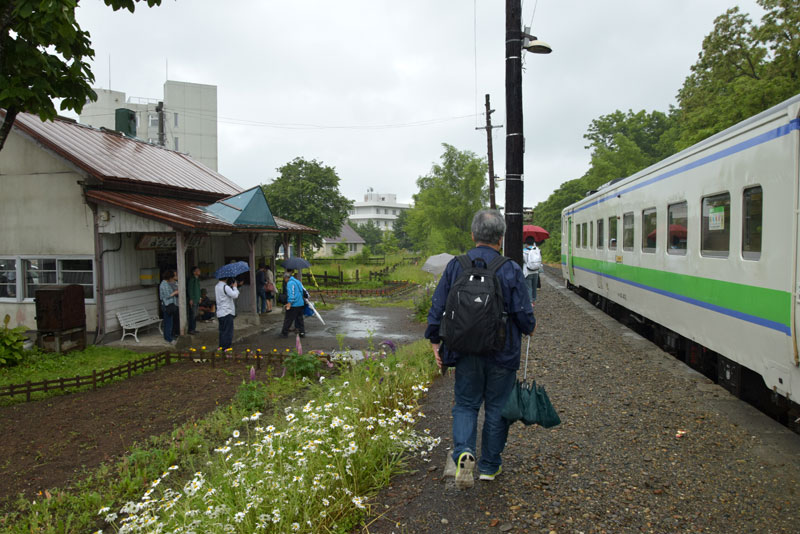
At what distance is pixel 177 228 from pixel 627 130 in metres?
43.5

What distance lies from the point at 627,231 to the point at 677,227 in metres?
2.87

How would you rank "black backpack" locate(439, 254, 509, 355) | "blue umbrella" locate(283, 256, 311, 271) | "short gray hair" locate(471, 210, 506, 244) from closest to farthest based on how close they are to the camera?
"black backpack" locate(439, 254, 509, 355) < "short gray hair" locate(471, 210, 506, 244) < "blue umbrella" locate(283, 256, 311, 271)

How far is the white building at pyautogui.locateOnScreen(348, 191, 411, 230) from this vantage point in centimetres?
11581

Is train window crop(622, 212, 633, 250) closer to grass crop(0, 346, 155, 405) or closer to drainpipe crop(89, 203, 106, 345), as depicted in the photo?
grass crop(0, 346, 155, 405)

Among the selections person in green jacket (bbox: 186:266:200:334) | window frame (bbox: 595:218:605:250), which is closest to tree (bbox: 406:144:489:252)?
window frame (bbox: 595:218:605:250)

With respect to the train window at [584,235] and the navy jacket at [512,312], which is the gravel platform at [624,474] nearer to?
the navy jacket at [512,312]

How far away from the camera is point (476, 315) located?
330 cm

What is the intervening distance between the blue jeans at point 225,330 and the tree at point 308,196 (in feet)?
85.9

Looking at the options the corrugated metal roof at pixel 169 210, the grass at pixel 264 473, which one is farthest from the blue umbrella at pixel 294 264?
the grass at pixel 264 473

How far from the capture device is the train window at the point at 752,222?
4570 mm

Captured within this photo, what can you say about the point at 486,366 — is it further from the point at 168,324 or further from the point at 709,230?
the point at 168,324

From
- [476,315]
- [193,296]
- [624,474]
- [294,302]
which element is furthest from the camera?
[193,296]

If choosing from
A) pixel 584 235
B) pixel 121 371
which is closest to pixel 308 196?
pixel 584 235

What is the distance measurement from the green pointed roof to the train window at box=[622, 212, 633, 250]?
780 cm
